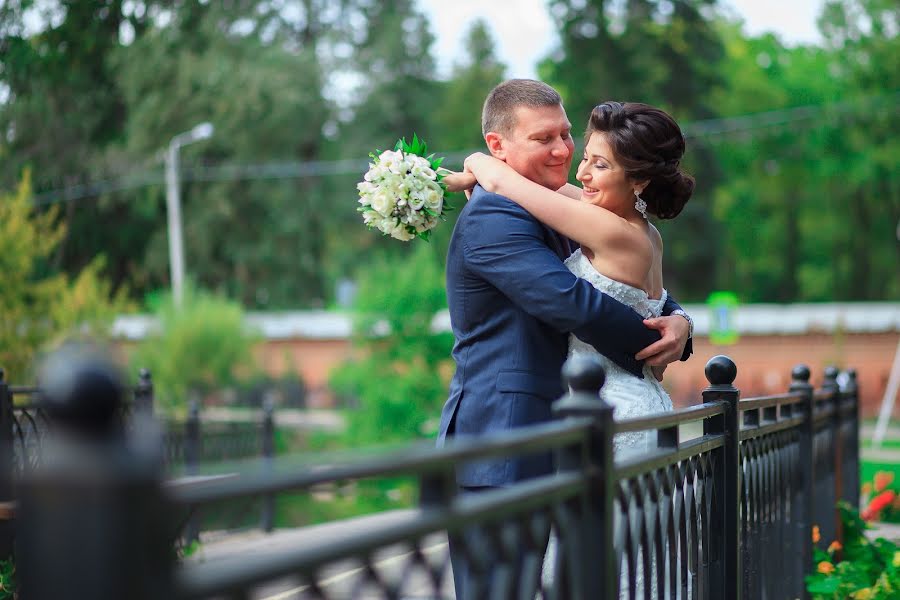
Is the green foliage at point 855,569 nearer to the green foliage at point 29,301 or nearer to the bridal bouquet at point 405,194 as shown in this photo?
the bridal bouquet at point 405,194

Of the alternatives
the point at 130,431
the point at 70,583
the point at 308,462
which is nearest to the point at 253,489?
the point at 308,462

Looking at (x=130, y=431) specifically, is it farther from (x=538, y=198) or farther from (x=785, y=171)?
(x=785, y=171)

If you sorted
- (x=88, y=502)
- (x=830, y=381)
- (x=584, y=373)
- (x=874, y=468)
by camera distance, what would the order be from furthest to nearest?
1. (x=874, y=468)
2. (x=830, y=381)
3. (x=584, y=373)
4. (x=88, y=502)

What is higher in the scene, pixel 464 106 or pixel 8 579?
pixel 464 106

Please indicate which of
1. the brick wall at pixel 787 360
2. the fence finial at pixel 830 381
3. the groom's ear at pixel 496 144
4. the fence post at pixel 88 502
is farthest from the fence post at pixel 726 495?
the brick wall at pixel 787 360

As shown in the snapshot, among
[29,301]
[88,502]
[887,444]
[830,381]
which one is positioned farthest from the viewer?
[887,444]

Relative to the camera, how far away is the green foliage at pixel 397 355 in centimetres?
1745

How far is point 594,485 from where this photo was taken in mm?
2141

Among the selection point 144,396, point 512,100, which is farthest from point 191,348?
point 512,100

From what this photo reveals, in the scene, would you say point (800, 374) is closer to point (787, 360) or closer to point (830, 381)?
point (830, 381)

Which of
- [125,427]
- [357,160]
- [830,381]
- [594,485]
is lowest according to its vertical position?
[125,427]

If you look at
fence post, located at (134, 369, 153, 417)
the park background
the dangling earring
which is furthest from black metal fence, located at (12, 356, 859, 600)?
the park background

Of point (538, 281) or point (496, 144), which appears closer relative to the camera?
point (538, 281)

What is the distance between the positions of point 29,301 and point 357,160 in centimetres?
2033
